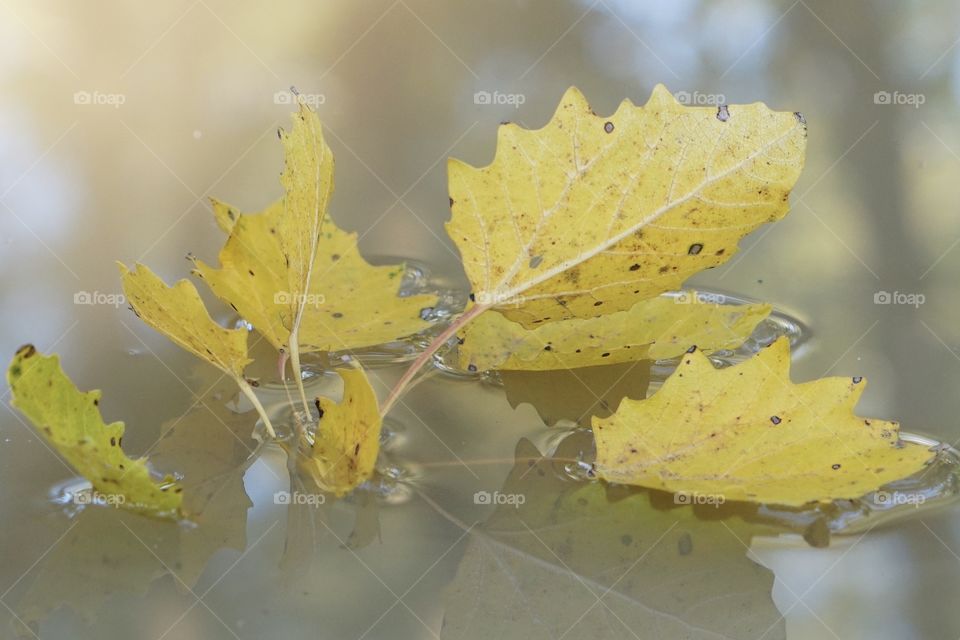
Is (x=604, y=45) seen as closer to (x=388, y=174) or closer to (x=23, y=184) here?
(x=388, y=174)

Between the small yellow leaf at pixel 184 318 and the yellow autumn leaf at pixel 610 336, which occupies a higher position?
the small yellow leaf at pixel 184 318

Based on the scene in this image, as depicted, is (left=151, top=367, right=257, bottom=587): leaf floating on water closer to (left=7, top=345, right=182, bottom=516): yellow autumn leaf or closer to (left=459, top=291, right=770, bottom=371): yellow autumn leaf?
(left=7, top=345, right=182, bottom=516): yellow autumn leaf

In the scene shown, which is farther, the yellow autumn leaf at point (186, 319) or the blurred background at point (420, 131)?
the blurred background at point (420, 131)

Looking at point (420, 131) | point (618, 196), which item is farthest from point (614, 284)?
point (420, 131)

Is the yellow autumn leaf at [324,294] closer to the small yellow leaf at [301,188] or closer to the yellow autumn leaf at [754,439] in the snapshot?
the small yellow leaf at [301,188]

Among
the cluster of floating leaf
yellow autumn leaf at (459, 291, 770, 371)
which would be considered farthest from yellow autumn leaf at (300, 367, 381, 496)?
yellow autumn leaf at (459, 291, 770, 371)

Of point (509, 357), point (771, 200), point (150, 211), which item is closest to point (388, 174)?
point (150, 211)

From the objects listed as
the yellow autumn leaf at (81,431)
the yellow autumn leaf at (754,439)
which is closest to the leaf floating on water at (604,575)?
the yellow autumn leaf at (754,439)
